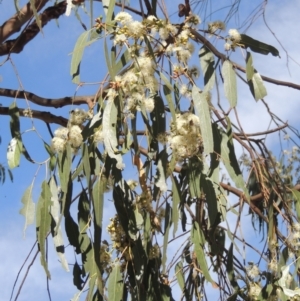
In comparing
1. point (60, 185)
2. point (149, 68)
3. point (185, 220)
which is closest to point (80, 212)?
point (60, 185)

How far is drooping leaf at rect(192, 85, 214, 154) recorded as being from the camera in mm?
1283

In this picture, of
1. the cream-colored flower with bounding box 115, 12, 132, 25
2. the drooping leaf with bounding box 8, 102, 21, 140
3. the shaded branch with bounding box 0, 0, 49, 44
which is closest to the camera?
the cream-colored flower with bounding box 115, 12, 132, 25

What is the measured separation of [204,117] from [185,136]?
51mm

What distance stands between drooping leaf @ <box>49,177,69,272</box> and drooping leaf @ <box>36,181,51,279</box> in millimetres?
19

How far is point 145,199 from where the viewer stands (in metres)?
1.42

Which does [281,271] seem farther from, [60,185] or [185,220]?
[60,185]

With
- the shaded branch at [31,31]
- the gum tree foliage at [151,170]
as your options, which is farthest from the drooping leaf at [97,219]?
the shaded branch at [31,31]

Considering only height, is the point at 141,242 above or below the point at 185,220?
below

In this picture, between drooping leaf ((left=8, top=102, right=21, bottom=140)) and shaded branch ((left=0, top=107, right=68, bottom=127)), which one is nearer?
drooping leaf ((left=8, top=102, right=21, bottom=140))

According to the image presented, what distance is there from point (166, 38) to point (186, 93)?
0.39 feet

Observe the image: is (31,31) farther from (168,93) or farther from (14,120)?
(168,93)

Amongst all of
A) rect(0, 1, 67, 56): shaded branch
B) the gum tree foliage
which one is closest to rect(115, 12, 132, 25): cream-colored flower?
the gum tree foliage

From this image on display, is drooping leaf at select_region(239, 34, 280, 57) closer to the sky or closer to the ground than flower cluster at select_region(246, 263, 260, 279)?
closer to the sky

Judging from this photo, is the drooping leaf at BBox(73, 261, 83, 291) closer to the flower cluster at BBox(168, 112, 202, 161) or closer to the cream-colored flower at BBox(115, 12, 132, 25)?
the flower cluster at BBox(168, 112, 202, 161)
